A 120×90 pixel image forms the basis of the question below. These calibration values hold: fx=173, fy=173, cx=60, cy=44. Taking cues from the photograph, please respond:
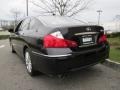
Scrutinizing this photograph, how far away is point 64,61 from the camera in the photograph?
11.1 feet

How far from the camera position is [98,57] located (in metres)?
3.98

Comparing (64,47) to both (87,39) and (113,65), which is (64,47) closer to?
(87,39)

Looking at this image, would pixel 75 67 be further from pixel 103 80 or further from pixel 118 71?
pixel 118 71

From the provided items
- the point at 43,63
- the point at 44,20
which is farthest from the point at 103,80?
the point at 44,20

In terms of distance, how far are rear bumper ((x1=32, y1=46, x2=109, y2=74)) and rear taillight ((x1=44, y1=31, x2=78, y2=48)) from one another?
209 mm

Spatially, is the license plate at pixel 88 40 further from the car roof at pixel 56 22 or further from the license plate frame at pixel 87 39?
the car roof at pixel 56 22

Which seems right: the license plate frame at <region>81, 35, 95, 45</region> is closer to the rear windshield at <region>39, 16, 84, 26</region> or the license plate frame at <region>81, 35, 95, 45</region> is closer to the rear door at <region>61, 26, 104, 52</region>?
the rear door at <region>61, 26, 104, 52</region>

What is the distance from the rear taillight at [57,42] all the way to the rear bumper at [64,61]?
209mm

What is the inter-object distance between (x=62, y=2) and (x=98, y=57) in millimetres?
14096

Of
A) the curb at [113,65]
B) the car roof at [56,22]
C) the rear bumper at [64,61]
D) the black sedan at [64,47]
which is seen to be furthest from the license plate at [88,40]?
the curb at [113,65]

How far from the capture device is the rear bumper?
338cm

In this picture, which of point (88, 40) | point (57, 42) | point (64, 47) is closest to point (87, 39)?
point (88, 40)

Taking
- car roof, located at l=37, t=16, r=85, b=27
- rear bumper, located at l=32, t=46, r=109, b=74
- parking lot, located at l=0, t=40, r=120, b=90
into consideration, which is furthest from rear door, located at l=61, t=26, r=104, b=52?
parking lot, located at l=0, t=40, r=120, b=90

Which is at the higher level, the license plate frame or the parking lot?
the license plate frame
